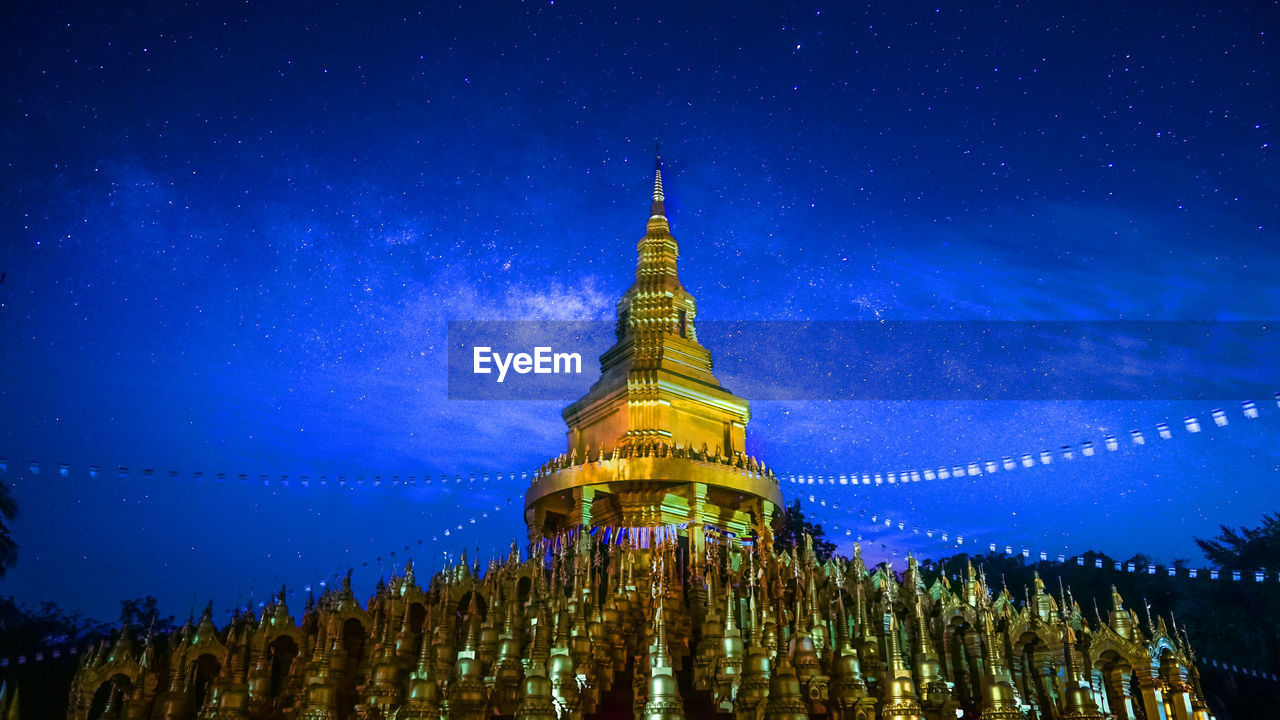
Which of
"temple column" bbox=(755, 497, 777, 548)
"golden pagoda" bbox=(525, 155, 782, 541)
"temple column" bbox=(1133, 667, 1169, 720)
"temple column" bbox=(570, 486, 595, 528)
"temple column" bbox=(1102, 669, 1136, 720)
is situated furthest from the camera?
"temple column" bbox=(755, 497, 777, 548)

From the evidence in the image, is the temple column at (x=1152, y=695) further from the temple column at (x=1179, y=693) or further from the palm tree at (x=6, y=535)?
the palm tree at (x=6, y=535)

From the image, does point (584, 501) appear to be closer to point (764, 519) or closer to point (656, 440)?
point (656, 440)

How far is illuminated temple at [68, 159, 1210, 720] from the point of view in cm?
1396

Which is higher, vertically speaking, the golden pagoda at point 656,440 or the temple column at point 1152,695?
the golden pagoda at point 656,440

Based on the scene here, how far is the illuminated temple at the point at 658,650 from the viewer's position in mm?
13961

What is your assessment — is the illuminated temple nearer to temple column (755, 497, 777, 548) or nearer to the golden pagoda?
the golden pagoda

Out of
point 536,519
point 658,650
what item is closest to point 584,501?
point 536,519

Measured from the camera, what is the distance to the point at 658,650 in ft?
41.8

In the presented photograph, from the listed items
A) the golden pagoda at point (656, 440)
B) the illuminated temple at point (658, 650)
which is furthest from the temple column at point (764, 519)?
the illuminated temple at point (658, 650)

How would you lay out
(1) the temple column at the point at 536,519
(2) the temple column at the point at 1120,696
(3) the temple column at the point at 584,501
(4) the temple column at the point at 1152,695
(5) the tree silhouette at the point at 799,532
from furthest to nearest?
(5) the tree silhouette at the point at 799,532 → (1) the temple column at the point at 536,519 → (3) the temple column at the point at 584,501 → (2) the temple column at the point at 1120,696 → (4) the temple column at the point at 1152,695

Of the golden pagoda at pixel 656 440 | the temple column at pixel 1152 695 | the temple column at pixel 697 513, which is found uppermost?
A: the golden pagoda at pixel 656 440

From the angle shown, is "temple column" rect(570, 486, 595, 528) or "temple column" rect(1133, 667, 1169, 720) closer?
"temple column" rect(1133, 667, 1169, 720)

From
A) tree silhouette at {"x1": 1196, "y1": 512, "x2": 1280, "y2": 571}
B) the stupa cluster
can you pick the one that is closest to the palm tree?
the stupa cluster

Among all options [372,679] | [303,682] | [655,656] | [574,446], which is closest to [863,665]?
[655,656]
